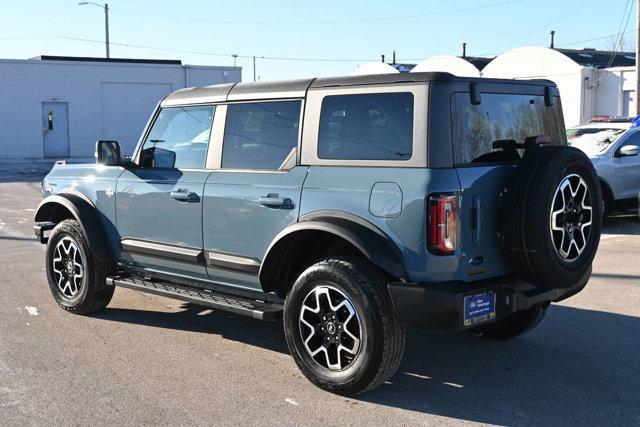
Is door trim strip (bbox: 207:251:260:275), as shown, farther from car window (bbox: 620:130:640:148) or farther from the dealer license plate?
car window (bbox: 620:130:640:148)

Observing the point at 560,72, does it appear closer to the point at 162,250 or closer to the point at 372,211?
the point at 162,250

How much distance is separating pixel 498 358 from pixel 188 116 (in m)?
3.09

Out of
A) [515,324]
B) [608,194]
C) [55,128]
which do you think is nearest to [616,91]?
[608,194]

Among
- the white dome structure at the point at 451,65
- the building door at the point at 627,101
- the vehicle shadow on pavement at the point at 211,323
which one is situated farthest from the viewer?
the white dome structure at the point at 451,65

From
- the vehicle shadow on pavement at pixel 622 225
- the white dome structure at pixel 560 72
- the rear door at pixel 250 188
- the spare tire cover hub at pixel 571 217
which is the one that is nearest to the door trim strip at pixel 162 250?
the rear door at pixel 250 188

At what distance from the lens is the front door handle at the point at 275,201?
16.2 feet

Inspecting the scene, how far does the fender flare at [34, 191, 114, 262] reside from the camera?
20.7ft

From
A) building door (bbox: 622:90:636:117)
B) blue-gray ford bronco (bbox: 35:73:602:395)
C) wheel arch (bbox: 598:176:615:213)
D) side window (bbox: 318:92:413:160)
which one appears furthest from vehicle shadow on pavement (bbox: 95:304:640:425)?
building door (bbox: 622:90:636:117)

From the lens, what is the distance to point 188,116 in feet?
19.7

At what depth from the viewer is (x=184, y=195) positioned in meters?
5.64

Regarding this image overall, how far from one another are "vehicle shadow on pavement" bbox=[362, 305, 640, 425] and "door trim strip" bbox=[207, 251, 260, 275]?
1.22m

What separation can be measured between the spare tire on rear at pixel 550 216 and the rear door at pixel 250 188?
1.41 m

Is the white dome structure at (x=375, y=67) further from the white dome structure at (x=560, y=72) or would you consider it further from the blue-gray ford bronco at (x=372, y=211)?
the blue-gray ford bronco at (x=372, y=211)

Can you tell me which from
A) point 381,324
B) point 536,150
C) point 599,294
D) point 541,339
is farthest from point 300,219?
point 599,294
